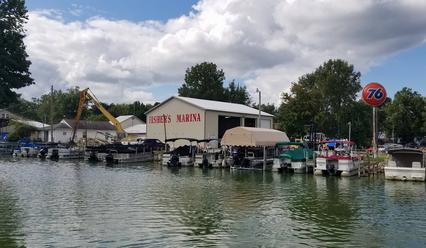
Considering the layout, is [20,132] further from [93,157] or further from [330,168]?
[330,168]

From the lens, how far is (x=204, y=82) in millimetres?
110438

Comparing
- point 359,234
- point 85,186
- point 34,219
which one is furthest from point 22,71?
point 359,234

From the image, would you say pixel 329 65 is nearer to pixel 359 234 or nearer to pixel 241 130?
pixel 241 130

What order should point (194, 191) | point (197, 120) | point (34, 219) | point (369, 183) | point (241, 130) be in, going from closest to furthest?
point (34, 219), point (194, 191), point (369, 183), point (241, 130), point (197, 120)

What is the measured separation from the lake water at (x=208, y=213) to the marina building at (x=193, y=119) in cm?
2855

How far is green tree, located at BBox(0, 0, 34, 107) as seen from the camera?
4379cm

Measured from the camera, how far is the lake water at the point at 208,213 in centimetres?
1520

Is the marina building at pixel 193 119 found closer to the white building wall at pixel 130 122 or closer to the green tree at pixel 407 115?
the green tree at pixel 407 115

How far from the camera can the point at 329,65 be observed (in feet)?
301

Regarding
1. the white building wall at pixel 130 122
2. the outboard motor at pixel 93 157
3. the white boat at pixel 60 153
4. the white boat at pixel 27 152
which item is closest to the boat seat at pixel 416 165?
the outboard motor at pixel 93 157

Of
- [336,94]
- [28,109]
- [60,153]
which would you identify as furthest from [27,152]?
[28,109]

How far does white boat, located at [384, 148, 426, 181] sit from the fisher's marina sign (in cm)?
2966

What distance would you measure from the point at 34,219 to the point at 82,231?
3.28 meters

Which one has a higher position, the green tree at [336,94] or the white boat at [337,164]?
the green tree at [336,94]
